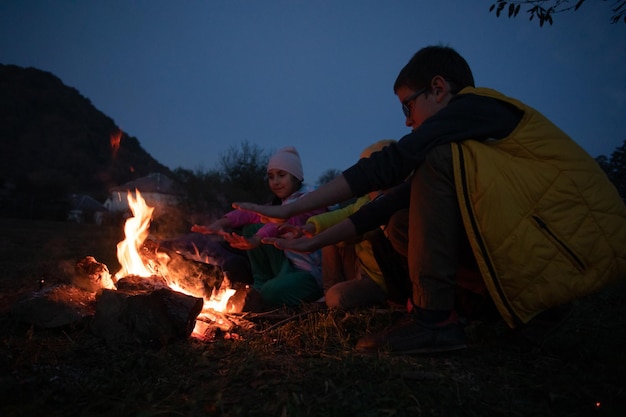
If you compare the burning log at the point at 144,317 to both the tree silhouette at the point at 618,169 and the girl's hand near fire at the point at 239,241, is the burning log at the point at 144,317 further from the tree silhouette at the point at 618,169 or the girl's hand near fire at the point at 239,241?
the tree silhouette at the point at 618,169

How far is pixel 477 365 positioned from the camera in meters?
1.84

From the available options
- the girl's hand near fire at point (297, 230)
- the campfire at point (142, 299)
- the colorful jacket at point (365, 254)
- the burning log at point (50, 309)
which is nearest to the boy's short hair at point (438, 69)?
the colorful jacket at point (365, 254)

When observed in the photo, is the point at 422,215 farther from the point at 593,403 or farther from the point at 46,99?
the point at 46,99

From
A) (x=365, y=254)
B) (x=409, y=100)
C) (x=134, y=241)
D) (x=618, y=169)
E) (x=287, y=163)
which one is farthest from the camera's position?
(x=618, y=169)

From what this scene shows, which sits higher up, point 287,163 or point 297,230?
point 287,163

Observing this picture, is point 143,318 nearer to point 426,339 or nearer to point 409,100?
point 426,339

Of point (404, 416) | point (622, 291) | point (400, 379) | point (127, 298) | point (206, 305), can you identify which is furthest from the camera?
point (622, 291)

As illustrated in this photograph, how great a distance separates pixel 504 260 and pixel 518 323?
31cm

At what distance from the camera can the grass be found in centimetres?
140

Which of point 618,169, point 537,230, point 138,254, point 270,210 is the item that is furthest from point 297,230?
point 618,169

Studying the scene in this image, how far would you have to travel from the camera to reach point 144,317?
2154 millimetres

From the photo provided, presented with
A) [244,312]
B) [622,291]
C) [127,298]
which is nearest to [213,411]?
[127,298]

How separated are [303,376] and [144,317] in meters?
1.03

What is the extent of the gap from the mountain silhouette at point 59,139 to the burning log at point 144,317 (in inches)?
1308
